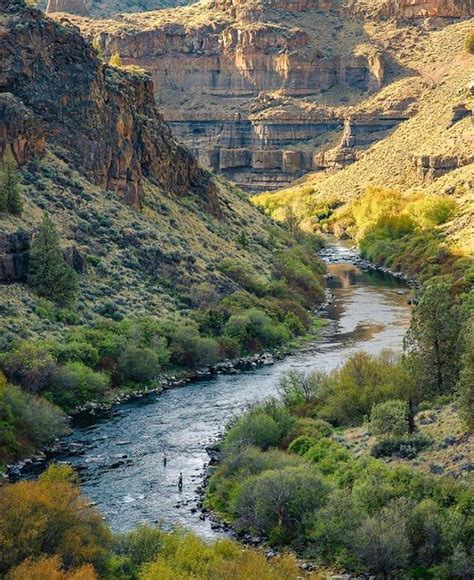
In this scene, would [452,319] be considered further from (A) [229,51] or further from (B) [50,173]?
(A) [229,51]

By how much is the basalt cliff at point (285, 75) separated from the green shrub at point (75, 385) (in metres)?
113

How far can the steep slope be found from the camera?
72.4 m

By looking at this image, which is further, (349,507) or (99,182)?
(99,182)

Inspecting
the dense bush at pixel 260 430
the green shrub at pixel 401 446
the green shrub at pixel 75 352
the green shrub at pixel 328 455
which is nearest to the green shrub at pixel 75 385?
the green shrub at pixel 75 352

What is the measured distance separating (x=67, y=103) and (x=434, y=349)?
3943cm

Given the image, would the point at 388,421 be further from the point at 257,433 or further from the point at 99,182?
the point at 99,182

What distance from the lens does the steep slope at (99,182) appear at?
72438mm

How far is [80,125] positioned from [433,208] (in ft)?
160

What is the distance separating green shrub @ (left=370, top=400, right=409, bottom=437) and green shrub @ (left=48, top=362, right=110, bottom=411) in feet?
53.6

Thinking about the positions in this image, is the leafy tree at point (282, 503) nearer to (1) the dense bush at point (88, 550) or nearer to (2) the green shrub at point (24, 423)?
(1) the dense bush at point (88, 550)

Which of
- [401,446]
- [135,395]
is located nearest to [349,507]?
[401,446]

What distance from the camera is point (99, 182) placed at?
81.4m

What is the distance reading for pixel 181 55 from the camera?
642 feet

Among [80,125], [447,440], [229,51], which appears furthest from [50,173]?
[229,51]
